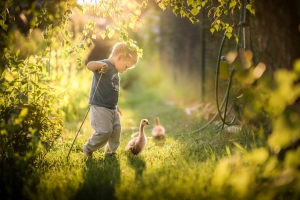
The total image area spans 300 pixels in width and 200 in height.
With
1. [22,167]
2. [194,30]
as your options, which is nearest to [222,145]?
[22,167]

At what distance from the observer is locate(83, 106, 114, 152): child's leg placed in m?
4.58

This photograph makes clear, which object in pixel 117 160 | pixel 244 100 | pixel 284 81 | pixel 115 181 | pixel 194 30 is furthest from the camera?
pixel 194 30

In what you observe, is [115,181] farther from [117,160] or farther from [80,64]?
[80,64]

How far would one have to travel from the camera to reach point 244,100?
10.9ft

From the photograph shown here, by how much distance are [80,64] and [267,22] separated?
2.17m

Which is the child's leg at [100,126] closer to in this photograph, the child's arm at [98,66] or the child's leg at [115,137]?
the child's leg at [115,137]

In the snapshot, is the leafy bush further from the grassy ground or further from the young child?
the young child

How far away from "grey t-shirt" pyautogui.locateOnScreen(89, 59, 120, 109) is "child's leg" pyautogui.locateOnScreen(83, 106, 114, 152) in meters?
0.07

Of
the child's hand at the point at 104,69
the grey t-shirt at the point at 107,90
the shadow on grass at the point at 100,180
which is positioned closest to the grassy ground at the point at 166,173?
the shadow on grass at the point at 100,180

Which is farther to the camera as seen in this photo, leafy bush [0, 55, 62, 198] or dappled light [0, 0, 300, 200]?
leafy bush [0, 55, 62, 198]

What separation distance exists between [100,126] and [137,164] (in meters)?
0.66

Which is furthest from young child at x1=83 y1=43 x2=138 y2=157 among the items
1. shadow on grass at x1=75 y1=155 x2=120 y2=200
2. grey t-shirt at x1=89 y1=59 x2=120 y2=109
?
shadow on grass at x1=75 y1=155 x2=120 y2=200

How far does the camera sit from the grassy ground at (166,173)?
3043 mm

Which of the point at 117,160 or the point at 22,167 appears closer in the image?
the point at 22,167
